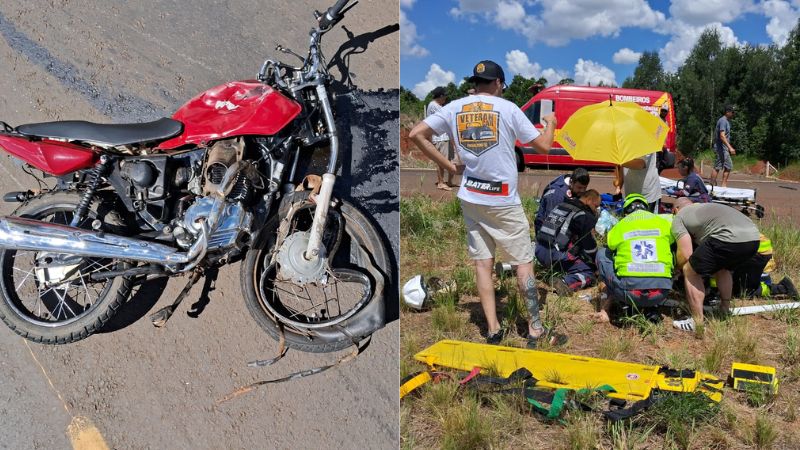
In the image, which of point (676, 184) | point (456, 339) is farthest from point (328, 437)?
point (676, 184)

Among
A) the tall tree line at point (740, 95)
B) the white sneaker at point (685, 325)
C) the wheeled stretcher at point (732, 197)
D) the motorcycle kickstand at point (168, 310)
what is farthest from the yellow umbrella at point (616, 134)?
the tall tree line at point (740, 95)

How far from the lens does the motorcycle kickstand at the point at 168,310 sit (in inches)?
148

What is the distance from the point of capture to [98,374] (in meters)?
3.80

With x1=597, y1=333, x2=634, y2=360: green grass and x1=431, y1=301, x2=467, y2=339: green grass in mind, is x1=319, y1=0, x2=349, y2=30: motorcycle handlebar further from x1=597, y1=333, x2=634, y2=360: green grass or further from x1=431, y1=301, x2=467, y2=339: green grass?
x1=597, y1=333, x2=634, y2=360: green grass

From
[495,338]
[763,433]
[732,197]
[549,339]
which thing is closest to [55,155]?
[495,338]

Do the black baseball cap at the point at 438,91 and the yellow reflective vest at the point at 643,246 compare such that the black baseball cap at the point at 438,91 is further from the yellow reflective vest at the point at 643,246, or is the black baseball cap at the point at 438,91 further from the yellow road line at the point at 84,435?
the yellow road line at the point at 84,435

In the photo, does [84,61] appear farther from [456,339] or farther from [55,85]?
[456,339]

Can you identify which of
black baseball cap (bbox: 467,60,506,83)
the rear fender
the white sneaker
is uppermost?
black baseball cap (bbox: 467,60,506,83)

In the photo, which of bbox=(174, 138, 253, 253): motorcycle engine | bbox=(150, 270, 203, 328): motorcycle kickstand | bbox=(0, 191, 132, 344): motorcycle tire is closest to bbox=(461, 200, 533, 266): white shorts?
bbox=(174, 138, 253, 253): motorcycle engine

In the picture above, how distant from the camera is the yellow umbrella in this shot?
18.4 feet

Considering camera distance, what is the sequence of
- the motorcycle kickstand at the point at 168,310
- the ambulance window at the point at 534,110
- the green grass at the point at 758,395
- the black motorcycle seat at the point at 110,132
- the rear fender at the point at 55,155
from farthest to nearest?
the ambulance window at the point at 534,110 → the motorcycle kickstand at the point at 168,310 → the rear fender at the point at 55,155 → the black motorcycle seat at the point at 110,132 → the green grass at the point at 758,395

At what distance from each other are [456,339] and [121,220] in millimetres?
2228

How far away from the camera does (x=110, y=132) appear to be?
3.45 m

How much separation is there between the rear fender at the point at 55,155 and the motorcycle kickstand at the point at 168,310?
921 millimetres
